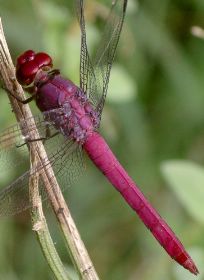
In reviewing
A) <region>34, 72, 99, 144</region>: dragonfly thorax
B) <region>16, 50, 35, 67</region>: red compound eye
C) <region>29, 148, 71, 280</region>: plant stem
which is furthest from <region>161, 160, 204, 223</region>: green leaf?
<region>29, 148, 71, 280</region>: plant stem

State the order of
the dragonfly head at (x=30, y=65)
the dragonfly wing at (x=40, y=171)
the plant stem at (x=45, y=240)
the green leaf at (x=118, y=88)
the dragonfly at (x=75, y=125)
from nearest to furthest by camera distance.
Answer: the plant stem at (x=45, y=240), the dragonfly wing at (x=40, y=171), the dragonfly at (x=75, y=125), the dragonfly head at (x=30, y=65), the green leaf at (x=118, y=88)

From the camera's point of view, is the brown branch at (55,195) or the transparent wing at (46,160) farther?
the transparent wing at (46,160)

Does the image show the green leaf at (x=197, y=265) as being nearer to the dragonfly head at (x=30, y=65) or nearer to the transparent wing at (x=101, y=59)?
the transparent wing at (x=101, y=59)

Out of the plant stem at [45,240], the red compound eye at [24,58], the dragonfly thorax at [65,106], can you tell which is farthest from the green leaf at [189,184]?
the plant stem at [45,240]

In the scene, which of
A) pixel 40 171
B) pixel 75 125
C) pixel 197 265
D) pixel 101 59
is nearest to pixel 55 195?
pixel 40 171

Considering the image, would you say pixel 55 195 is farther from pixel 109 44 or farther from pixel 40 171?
pixel 109 44

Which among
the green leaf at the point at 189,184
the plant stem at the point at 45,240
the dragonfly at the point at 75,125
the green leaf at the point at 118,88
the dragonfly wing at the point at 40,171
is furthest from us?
the green leaf at the point at 118,88

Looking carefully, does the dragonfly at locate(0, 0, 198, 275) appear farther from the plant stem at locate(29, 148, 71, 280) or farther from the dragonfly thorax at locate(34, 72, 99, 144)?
the plant stem at locate(29, 148, 71, 280)
